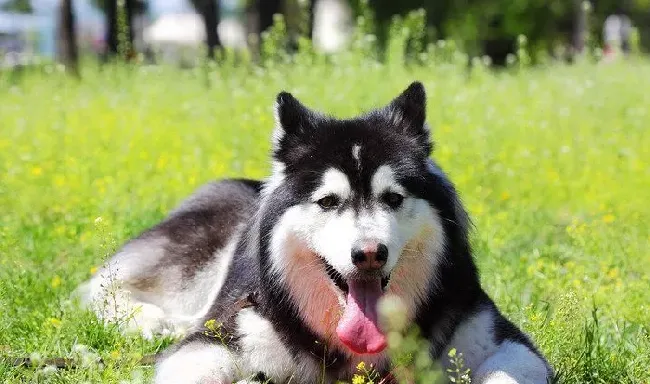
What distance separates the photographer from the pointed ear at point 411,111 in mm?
4289

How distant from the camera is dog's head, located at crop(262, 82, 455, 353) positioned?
3799mm

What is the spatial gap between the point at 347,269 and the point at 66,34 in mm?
20137

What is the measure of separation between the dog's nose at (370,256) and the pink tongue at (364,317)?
6.9 inches

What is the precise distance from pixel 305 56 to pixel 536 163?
10.4 ft

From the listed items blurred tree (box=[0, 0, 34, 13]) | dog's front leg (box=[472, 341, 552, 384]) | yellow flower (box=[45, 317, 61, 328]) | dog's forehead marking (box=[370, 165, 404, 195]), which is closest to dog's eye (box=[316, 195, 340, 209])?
dog's forehead marking (box=[370, 165, 404, 195])

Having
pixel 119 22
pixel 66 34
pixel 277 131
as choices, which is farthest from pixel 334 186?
pixel 66 34

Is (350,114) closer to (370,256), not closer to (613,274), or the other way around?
(613,274)

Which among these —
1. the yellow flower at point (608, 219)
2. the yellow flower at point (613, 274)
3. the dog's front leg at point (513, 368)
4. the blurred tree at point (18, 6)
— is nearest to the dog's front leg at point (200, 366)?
the dog's front leg at point (513, 368)

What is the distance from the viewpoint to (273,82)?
37.2 ft

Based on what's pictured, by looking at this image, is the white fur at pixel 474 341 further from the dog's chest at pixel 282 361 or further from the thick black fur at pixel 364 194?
the dog's chest at pixel 282 361

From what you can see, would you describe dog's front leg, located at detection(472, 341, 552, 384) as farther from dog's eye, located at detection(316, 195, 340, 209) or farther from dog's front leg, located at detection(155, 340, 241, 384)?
dog's front leg, located at detection(155, 340, 241, 384)

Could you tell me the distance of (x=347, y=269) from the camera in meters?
3.74

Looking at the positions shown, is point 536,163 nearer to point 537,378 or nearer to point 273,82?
point 273,82

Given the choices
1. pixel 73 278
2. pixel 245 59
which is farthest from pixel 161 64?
pixel 73 278
